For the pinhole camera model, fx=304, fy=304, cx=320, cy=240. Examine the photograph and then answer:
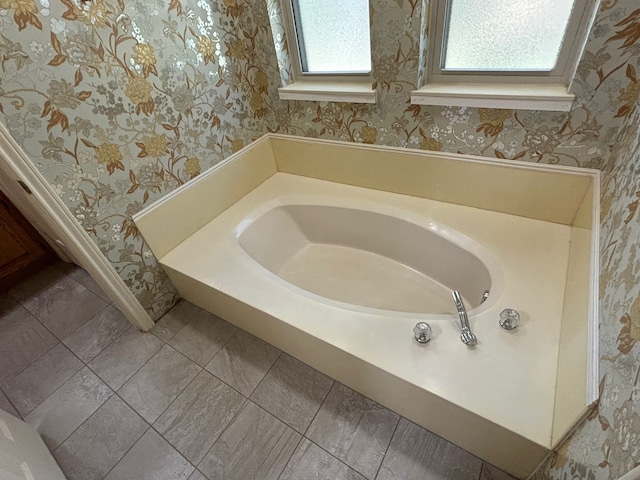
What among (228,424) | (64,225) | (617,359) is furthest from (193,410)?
(617,359)

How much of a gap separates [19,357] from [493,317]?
7.42 ft

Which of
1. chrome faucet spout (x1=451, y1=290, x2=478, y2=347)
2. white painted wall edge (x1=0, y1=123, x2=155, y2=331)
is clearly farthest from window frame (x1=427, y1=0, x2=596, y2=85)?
white painted wall edge (x1=0, y1=123, x2=155, y2=331)

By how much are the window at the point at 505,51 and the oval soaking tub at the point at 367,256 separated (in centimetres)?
57

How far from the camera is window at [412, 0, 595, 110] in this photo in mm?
1053

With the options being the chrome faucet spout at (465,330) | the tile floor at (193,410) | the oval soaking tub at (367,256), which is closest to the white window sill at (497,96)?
the oval soaking tub at (367,256)

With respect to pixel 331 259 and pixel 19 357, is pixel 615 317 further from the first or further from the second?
pixel 19 357

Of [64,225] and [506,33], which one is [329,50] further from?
[64,225]

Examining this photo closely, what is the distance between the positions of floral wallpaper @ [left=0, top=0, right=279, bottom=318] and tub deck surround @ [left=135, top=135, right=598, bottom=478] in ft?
0.45

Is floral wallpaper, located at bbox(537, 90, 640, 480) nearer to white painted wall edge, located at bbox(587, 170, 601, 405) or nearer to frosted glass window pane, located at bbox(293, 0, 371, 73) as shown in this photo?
white painted wall edge, located at bbox(587, 170, 601, 405)

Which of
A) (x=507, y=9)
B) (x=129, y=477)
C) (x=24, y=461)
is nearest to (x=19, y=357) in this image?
(x=24, y=461)

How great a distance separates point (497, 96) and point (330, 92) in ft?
2.39

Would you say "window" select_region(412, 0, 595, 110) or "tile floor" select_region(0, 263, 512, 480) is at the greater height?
"window" select_region(412, 0, 595, 110)

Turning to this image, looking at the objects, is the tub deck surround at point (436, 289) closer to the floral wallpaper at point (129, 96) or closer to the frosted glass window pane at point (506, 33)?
the floral wallpaper at point (129, 96)

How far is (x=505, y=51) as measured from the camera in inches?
46.1
